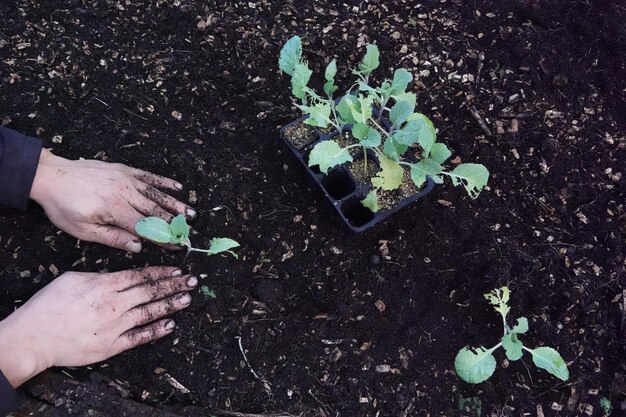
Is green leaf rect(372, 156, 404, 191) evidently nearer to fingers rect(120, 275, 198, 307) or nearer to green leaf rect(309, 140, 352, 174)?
green leaf rect(309, 140, 352, 174)

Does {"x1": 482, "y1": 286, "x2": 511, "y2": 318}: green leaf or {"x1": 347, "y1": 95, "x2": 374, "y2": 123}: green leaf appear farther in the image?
{"x1": 482, "y1": 286, "x2": 511, "y2": 318}: green leaf

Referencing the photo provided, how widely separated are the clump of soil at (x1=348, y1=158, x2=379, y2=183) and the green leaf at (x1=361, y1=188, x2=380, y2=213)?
105 millimetres

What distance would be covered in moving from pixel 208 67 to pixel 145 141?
320 millimetres

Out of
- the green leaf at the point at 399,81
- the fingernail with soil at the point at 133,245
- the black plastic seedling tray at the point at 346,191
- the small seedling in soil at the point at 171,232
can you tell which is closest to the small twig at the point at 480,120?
the black plastic seedling tray at the point at 346,191

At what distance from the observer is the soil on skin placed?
4.98 feet

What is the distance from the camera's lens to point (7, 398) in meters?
1.30

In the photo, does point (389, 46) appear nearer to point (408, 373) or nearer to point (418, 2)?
point (418, 2)

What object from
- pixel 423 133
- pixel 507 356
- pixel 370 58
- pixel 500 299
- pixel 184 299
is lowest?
pixel 507 356

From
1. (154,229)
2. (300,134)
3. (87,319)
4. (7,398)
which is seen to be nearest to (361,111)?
(300,134)

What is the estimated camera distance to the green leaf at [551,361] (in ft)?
4.64

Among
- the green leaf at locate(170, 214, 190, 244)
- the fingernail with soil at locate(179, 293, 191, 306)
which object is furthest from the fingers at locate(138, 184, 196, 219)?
the fingernail with soil at locate(179, 293, 191, 306)

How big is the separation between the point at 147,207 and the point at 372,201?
2.00 ft

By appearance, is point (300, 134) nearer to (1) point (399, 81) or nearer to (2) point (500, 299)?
(1) point (399, 81)

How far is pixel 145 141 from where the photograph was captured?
1.72m
